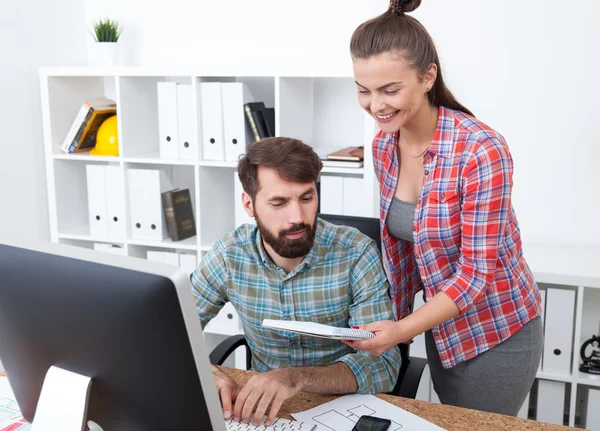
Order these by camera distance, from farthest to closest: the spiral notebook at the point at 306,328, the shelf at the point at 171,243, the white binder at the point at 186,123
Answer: the shelf at the point at 171,243, the white binder at the point at 186,123, the spiral notebook at the point at 306,328

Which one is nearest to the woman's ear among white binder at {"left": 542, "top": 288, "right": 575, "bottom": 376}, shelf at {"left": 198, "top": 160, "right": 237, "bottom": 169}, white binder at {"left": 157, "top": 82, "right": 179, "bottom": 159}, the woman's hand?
the woman's hand

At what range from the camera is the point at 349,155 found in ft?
9.14

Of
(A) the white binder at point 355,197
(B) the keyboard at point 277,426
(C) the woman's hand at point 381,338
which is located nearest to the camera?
(B) the keyboard at point 277,426

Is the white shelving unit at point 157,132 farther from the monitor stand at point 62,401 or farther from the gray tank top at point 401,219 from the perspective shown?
the monitor stand at point 62,401

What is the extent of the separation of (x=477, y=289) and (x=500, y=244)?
127 millimetres

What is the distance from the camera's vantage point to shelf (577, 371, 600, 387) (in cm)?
259

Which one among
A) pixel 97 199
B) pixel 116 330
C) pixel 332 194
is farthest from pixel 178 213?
pixel 116 330

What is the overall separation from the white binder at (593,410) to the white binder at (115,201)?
2.19 meters

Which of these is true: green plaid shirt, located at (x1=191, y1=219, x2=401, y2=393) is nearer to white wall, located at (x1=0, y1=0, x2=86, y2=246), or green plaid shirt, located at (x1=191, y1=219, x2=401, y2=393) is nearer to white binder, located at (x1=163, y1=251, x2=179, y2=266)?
white binder, located at (x1=163, y1=251, x2=179, y2=266)

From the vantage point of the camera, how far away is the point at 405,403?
1495 mm

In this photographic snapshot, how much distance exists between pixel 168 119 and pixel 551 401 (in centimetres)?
206

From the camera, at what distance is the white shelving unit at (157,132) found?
9.78 ft

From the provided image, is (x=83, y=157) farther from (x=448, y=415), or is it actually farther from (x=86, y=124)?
(x=448, y=415)

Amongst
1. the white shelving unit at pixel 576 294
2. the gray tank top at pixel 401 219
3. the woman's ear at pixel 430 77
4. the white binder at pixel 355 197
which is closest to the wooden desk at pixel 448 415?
the gray tank top at pixel 401 219
